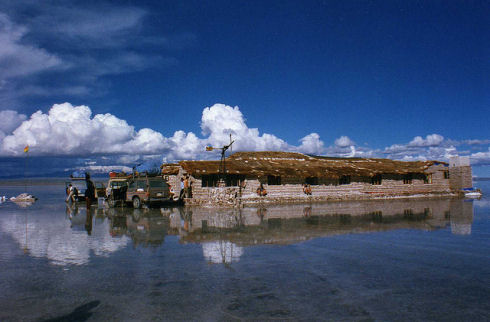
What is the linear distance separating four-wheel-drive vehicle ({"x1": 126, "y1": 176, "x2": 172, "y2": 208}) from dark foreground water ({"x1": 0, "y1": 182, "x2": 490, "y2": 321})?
34.7 ft

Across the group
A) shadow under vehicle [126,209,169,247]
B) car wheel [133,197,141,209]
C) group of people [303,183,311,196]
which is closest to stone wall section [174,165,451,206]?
group of people [303,183,311,196]

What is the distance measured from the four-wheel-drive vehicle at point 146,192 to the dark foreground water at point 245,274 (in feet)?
34.7

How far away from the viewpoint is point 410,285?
6.99 meters

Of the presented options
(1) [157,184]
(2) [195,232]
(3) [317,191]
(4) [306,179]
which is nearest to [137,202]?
(1) [157,184]

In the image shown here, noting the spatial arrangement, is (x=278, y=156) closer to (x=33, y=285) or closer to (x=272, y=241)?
(x=272, y=241)

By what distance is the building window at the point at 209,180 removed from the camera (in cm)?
2981

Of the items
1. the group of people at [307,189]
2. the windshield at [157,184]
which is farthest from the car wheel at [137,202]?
the group of people at [307,189]

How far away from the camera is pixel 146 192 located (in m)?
24.8

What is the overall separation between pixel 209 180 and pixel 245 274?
74.5ft

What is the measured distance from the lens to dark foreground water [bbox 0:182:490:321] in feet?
18.6

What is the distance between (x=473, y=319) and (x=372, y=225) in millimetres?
10385

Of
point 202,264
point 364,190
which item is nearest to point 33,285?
point 202,264

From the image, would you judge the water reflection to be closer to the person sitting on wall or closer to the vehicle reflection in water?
the vehicle reflection in water

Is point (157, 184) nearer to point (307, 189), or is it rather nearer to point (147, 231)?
point (147, 231)
